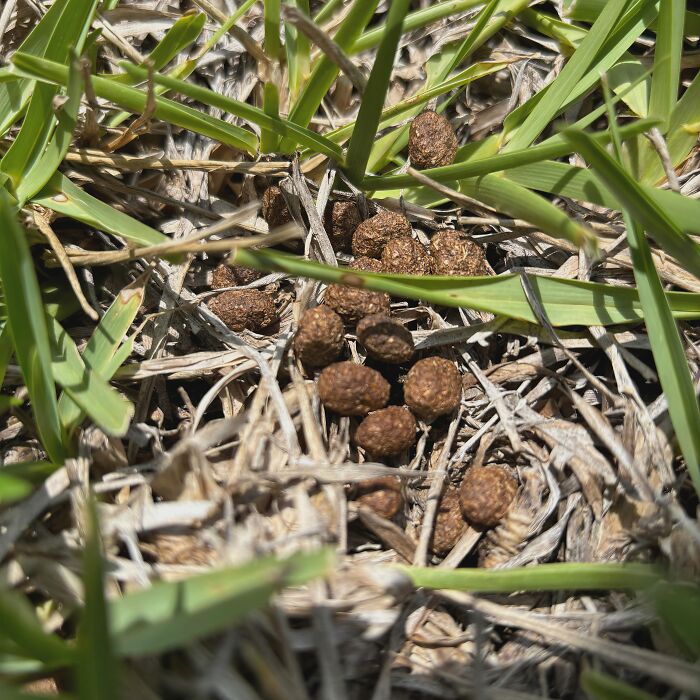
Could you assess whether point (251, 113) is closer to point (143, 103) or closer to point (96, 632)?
point (143, 103)

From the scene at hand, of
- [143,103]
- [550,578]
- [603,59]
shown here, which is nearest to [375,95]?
[143,103]

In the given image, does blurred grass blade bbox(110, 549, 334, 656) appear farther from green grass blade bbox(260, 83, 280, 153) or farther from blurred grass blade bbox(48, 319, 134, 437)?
green grass blade bbox(260, 83, 280, 153)

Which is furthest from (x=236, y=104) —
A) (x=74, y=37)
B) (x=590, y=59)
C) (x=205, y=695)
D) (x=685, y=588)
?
(x=685, y=588)

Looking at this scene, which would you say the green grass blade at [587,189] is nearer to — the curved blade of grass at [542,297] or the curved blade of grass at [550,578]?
the curved blade of grass at [542,297]

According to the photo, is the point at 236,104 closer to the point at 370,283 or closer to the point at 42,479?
the point at 370,283

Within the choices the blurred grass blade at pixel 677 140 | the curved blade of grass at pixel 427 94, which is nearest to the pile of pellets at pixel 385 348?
the curved blade of grass at pixel 427 94

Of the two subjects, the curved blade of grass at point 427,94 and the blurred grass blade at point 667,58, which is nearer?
the blurred grass blade at point 667,58
